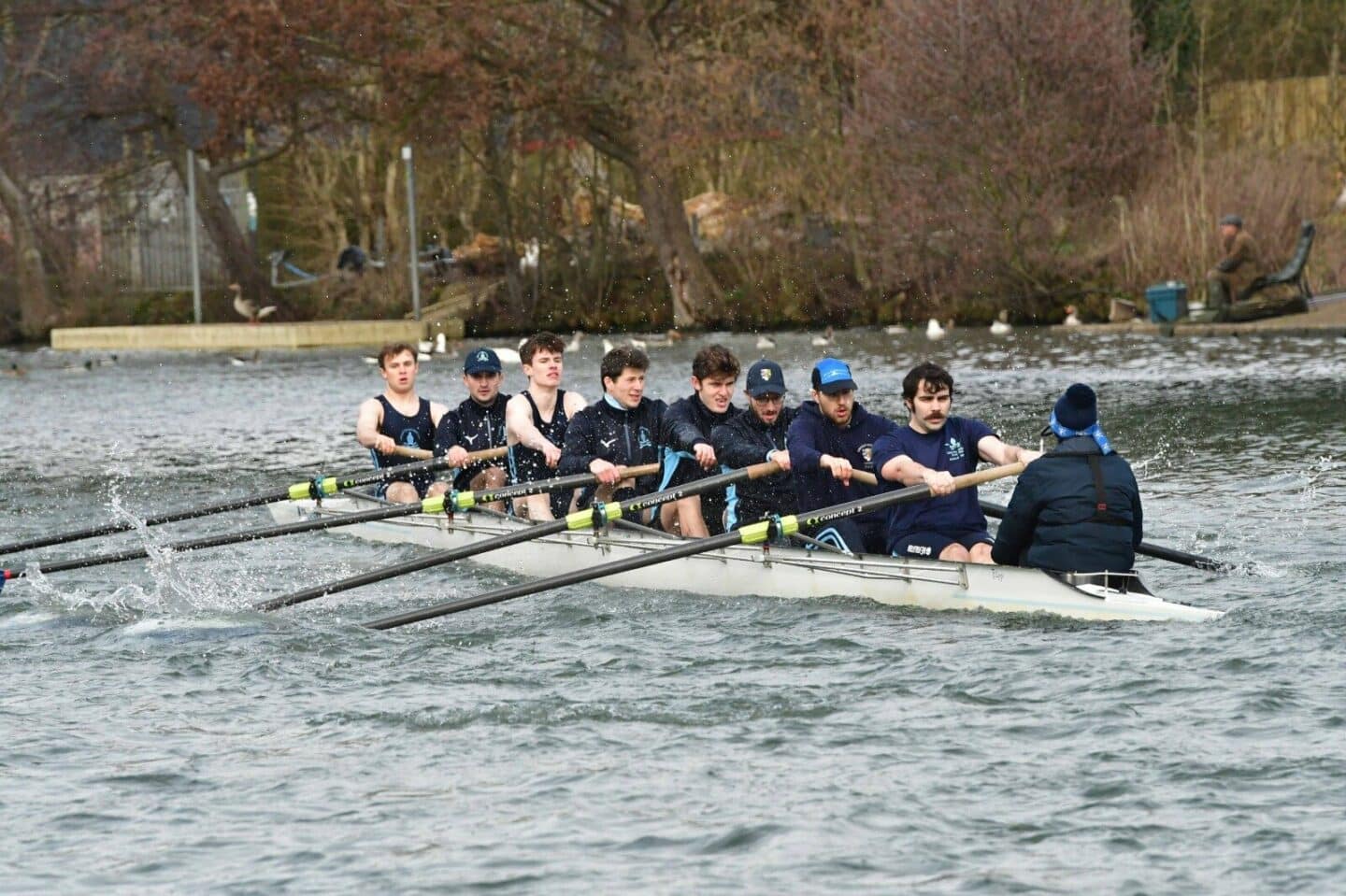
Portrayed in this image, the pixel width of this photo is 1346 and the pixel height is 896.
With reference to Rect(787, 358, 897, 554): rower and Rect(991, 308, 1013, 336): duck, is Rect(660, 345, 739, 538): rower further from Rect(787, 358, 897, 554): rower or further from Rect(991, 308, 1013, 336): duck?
Rect(991, 308, 1013, 336): duck

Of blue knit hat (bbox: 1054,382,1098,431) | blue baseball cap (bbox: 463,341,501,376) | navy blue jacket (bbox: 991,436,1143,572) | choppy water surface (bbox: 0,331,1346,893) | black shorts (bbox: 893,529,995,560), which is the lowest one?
choppy water surface (bbox: 0,331,1346,893)

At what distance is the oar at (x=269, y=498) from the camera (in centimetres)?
1453

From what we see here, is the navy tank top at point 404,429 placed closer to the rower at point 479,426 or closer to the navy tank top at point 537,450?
the rower at point 479,426

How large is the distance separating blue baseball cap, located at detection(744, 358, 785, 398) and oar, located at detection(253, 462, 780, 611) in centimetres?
48

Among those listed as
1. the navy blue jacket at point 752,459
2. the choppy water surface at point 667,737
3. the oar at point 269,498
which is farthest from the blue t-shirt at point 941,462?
the oar at point 269,498

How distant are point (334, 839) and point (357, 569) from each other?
7.08 m

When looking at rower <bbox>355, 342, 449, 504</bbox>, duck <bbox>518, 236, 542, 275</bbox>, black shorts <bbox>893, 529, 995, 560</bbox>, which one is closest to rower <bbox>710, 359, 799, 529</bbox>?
black shorts <bbox>893, 529, 995, 560</bbox>

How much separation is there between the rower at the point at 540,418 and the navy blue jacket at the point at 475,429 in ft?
1.14

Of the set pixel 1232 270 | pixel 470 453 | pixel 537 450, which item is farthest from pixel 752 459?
pixel 1232 270

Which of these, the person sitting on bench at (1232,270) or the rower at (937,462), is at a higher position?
the person sitting on bench at (1232,270)

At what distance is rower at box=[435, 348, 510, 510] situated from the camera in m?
15.2

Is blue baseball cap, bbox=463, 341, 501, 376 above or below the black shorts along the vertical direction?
above

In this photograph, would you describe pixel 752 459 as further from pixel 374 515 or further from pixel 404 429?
pixel 404 429

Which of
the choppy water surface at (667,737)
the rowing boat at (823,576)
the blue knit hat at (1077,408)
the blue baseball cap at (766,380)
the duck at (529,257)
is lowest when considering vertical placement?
the choppy water surface at (667,737)
